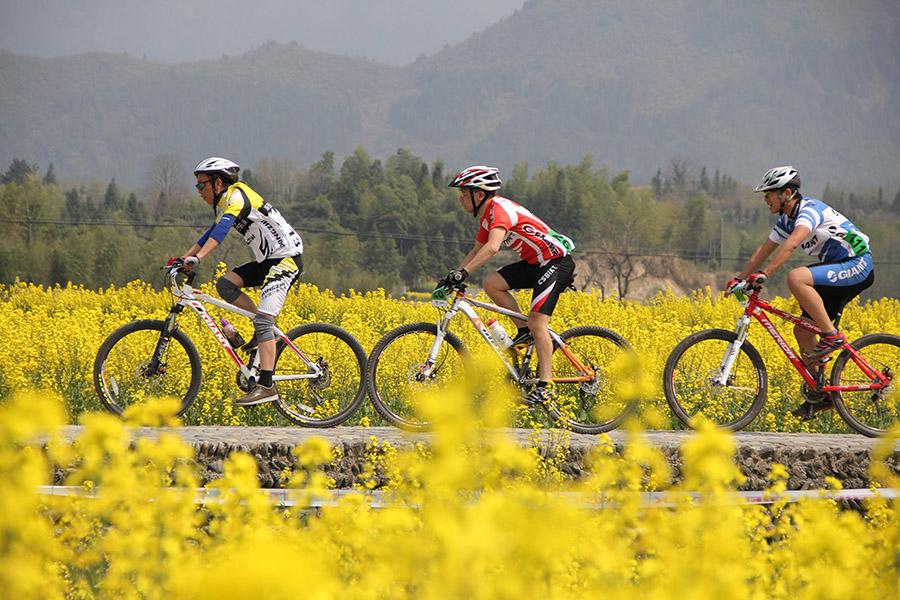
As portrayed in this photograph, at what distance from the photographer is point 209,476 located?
6.09 metres

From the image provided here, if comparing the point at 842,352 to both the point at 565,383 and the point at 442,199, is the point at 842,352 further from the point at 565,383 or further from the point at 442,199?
the point at 442,199

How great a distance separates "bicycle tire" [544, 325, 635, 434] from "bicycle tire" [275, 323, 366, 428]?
1409 mm

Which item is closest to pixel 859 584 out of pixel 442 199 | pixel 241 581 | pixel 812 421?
pixel 241 581

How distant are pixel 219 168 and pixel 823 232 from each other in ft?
13.1

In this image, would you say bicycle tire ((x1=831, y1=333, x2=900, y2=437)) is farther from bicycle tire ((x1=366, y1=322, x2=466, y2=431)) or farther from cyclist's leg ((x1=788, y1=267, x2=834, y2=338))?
bicycle tire ((x1=366, y1=322, x2=466, y2=431))

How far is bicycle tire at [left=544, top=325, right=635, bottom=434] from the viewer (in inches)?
287

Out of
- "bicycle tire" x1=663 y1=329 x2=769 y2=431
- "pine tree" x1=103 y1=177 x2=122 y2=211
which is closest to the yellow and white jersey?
"bicycle tire" x1=663 y1=329 x2=769 y2=431

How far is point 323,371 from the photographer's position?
7359 millimetres

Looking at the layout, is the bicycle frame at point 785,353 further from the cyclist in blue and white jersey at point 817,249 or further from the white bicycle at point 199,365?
the white bicycle at point 199,365

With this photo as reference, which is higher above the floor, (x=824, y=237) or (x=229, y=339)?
(x=824, y=237)

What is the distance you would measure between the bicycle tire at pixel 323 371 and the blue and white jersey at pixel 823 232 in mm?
2987

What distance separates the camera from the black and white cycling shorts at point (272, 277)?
705 cm

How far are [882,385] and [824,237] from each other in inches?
45.7

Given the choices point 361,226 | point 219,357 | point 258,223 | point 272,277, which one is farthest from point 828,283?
Result: point 361,226
